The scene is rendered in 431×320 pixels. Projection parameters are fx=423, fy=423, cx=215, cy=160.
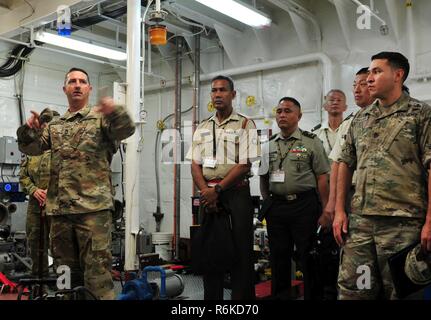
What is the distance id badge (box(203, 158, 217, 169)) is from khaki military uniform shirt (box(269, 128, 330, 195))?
0.61 meters

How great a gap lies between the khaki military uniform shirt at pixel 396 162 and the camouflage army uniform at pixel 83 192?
1.40 m

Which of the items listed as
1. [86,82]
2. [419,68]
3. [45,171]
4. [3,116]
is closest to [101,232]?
[86,82]

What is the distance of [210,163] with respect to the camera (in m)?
3.02

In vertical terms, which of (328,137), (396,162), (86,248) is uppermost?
(328,137)

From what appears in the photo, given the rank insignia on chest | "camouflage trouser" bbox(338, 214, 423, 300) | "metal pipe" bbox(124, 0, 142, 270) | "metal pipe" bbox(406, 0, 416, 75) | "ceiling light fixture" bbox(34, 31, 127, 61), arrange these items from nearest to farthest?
"camouflage trouser" bbox(338, 214, 423, 300) < the rank insignia on chest < "metal pipe" bbox(124, 0, 142, 270) < "metal pipe" bbox(406, 0, 416, 75) < "ceiling light fixture" bbox(34, 31, 127, 61)

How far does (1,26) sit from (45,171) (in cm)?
279

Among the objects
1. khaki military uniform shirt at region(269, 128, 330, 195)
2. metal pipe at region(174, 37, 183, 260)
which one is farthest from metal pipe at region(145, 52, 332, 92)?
khaki military uniform shirt at region(269, 128, 330, 195)

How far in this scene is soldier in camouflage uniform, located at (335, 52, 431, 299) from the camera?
2125 mm

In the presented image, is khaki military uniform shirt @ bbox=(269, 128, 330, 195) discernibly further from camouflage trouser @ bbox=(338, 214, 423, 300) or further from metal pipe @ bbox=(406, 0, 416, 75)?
metal pipe @ bbox=(406, 0, 416, 75)

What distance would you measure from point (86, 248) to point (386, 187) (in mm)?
1800

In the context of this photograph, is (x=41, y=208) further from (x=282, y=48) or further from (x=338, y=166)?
(x=282, y=48)

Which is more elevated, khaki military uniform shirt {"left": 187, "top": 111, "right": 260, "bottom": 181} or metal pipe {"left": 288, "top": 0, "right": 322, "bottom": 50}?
metal pipe {"left": 288, "top": 0, "right": 322, "bottom": 50}

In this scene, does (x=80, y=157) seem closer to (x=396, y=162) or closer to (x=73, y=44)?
(x=396, y=162)

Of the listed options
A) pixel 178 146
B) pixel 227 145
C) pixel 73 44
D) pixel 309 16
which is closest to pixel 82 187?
pixel 227 145
